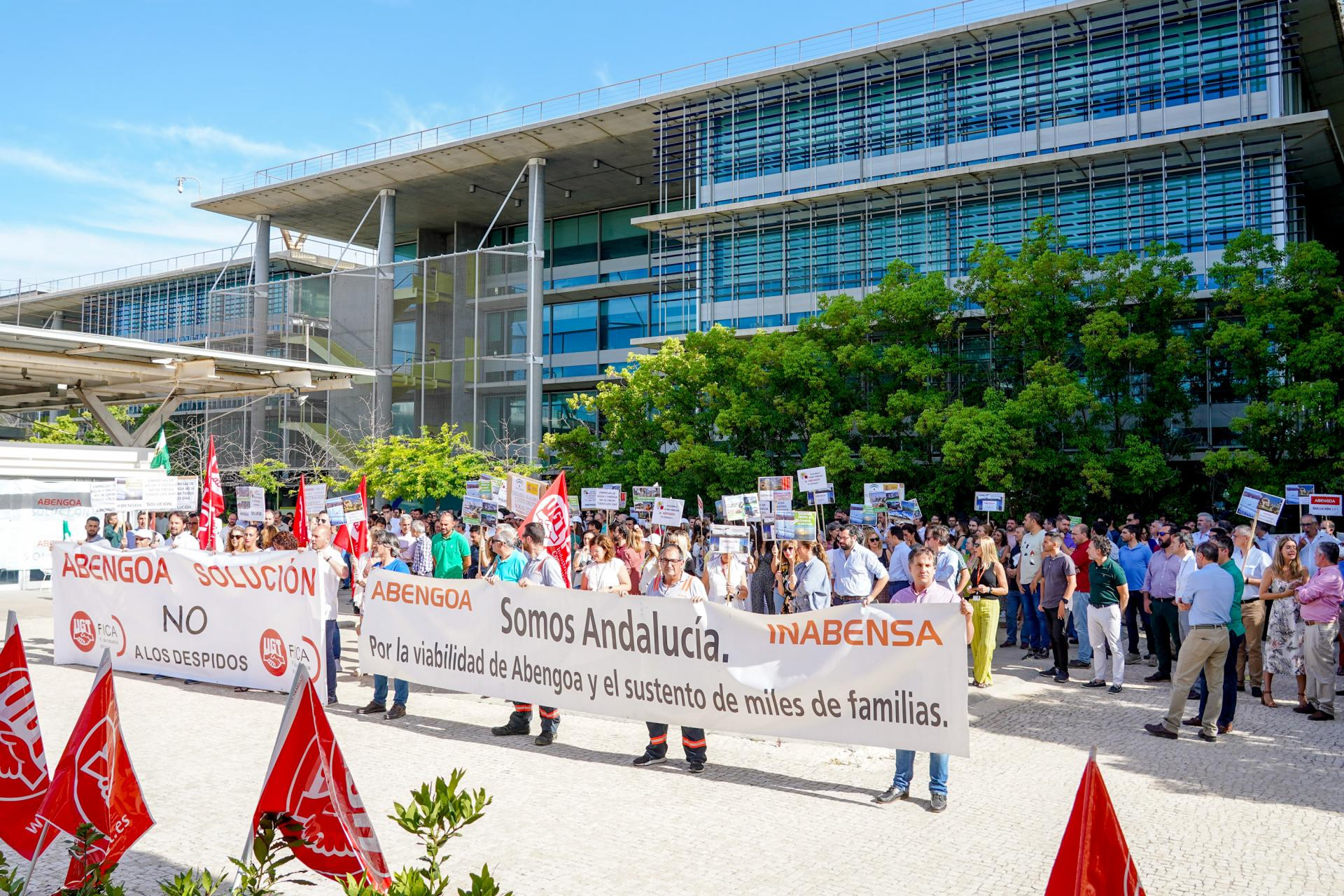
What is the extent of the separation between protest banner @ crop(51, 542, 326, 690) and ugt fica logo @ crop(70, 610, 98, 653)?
1 cm

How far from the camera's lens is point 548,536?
14.1 m

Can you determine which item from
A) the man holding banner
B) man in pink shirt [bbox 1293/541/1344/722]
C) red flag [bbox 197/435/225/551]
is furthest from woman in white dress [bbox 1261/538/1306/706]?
red flag [bbox 197/435/225/551]

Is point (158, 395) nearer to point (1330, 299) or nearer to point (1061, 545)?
point (1061, 545)

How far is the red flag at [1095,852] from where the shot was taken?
3.31 m

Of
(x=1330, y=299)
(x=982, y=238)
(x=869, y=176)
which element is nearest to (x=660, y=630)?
(x=1330, y=299)

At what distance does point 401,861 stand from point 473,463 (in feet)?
103

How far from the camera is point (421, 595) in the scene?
32.8ft

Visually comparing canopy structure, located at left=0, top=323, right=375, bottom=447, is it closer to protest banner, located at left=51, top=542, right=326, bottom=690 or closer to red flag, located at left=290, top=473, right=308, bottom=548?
red flag, located at left=290, top=473, right=308, bottom=548

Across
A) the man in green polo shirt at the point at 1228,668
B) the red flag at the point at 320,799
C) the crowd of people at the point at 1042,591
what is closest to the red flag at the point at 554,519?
the crowd of people at the point at 1042,591

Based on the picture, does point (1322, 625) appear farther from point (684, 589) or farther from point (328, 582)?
point (328, 582)

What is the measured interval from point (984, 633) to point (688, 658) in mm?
A: 5170

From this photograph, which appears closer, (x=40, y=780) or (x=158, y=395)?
(x=40, y=780)

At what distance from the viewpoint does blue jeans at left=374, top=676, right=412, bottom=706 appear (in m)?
10.3

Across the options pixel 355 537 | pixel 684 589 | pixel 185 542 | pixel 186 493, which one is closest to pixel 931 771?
pixel 684 589
